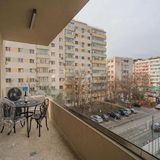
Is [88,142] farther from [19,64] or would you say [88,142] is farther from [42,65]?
[42,65]

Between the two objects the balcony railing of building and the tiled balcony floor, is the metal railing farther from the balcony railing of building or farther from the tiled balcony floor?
the tiled balcony floor

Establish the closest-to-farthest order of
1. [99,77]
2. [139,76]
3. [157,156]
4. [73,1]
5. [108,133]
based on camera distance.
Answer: [157,156]
[108,133]
[73,1]
[139,76]
[99,77]

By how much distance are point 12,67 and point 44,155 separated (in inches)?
529

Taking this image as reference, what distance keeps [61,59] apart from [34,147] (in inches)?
632

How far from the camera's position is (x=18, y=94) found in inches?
166

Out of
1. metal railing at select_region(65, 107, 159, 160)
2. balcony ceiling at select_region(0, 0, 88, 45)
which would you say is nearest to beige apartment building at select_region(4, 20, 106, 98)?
balcony ceiling at select_region(0, 0, 88, 45)

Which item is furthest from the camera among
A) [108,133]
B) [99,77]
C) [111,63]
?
[111,63]

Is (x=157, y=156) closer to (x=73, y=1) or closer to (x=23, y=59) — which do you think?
(x=73, y=1)

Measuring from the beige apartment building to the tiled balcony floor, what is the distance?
9260 millimetres

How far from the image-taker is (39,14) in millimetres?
2572

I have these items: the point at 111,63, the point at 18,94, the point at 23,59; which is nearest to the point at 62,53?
the point at 23,59

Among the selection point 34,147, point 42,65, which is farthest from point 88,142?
point 42,65

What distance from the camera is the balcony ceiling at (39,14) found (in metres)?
2.17

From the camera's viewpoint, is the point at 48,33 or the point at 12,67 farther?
the point at 12,67
